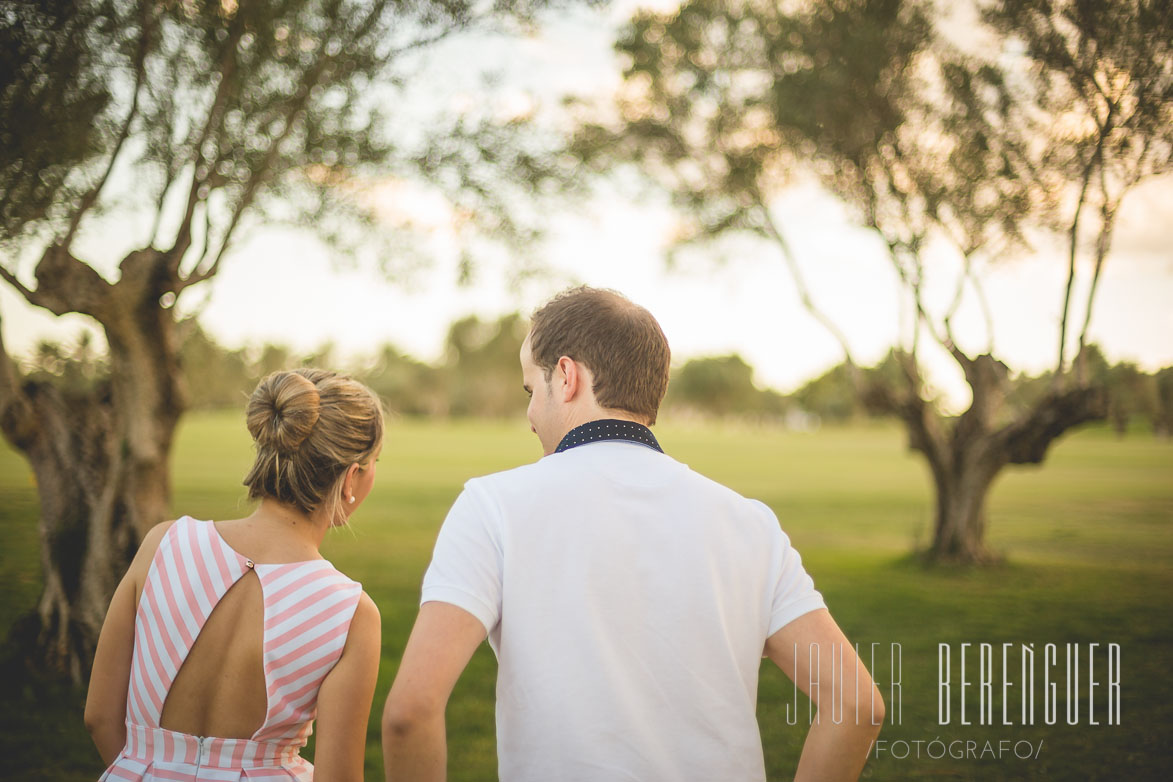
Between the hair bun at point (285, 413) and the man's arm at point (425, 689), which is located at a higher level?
the hair bun at point (285, 413)

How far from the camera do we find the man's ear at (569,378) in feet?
7.68

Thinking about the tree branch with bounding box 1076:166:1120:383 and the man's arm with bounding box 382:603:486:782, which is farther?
the tree branch with bounding box 1076:166:1120:383

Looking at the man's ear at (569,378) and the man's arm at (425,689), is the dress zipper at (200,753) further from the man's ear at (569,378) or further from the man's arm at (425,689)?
the man's ear at (569,378)

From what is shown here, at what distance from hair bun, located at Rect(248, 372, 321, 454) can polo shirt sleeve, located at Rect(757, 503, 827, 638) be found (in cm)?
158

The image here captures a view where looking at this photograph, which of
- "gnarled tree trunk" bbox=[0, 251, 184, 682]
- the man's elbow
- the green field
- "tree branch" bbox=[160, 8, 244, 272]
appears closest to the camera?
the man's elbow

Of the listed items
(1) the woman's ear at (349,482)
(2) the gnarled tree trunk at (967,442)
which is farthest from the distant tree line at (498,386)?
(1) the woman's ear at (349,482)

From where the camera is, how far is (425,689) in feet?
6.25

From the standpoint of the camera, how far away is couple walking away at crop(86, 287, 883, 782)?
2.01 meters

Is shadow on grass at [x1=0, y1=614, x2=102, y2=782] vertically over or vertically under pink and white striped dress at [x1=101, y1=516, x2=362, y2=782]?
under

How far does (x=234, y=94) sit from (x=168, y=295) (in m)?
2.54

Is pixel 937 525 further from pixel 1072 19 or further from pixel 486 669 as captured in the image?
pixel 486 669

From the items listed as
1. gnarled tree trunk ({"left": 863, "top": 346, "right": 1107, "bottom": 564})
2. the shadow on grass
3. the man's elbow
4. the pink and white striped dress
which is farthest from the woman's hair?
gnarled tree trunk ({"left": 863, "top": 346, "right": 1107, "bottom": 564})

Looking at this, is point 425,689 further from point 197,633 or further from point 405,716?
point 197,633

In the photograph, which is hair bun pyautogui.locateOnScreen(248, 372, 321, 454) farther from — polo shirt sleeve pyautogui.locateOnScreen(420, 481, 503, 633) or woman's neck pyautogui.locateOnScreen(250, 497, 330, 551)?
polo shirt sleeve pyautogui.locateOnScreen(420, 481, 503, 633)
